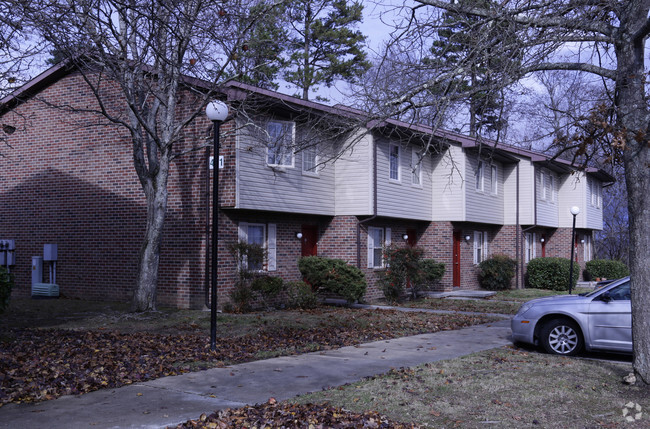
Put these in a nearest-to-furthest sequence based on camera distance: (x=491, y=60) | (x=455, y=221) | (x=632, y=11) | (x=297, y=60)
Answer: (x=632, y=11)
(x=491, y=60)
(x=455, y=221)
(x=297, y=60)

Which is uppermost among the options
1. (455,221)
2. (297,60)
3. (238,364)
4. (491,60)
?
(297,60)

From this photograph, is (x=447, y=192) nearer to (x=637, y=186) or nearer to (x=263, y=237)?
(x=263, y=237)

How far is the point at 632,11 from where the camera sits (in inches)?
304

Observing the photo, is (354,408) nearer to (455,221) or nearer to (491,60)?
(491,60)

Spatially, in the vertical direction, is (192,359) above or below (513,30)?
below

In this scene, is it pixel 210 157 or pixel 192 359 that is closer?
pixel 192 359

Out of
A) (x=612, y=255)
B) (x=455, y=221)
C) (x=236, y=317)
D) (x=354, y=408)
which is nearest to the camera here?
(x=354, y=408)

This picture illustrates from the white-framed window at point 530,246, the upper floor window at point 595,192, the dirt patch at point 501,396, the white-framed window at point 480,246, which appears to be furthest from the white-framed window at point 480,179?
the dirt patch at point 501,396

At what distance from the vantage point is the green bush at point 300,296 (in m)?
16.6

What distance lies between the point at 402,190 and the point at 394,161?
1001 millimetres

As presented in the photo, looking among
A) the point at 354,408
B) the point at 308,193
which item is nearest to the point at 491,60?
the point at 354,408

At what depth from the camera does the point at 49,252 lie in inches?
724

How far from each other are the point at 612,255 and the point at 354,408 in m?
44.4

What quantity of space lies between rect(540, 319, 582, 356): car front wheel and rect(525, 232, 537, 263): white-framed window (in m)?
18.9
